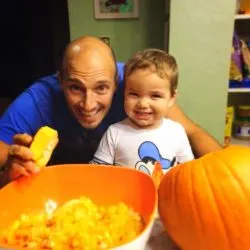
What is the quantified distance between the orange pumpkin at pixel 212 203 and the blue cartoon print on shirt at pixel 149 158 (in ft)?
1.28

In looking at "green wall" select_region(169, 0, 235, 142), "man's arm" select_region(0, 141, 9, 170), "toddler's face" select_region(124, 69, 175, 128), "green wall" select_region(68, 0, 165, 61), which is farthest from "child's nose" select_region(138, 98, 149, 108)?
"green wall" select_region(68, 0, 165, 61)

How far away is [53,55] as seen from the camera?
2.83 metres

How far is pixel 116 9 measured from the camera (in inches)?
79.4

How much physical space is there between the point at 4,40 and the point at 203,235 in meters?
2.91

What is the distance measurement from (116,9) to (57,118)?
107 cm

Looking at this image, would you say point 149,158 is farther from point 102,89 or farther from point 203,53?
point 203,53

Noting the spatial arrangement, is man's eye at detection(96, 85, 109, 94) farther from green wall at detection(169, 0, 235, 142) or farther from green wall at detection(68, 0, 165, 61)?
green wall at detection(68, 0, 165, 61)

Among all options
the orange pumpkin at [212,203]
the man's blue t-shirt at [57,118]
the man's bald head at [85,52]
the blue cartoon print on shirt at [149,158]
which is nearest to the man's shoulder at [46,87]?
the man's blue t-shirt at [57,118]

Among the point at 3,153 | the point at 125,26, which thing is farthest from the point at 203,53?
the point at 3,153

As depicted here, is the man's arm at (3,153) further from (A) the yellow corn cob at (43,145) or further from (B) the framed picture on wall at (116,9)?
(B) the framed picture on wall at (116,9)

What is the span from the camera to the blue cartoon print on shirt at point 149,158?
0.94 meters

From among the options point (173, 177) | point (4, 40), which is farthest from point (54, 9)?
point (173, 177)

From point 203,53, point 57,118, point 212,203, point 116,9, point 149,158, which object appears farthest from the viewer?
point 116,9

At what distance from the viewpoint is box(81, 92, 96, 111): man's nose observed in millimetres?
1006
